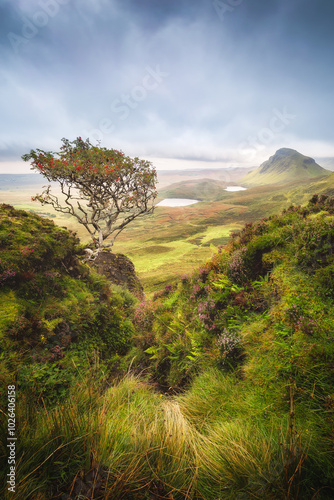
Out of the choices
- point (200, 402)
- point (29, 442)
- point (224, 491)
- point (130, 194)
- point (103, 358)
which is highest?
point (130, 194)

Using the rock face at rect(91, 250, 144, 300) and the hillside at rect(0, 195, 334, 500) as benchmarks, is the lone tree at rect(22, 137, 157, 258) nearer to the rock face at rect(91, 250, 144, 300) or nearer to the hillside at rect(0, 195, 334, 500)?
the rock face at rect(91, 250, 144, 300)

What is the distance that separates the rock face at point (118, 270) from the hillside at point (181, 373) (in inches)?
154

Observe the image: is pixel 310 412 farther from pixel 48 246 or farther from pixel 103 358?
pixel 48 246

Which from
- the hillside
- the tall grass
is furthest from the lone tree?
the tall grass

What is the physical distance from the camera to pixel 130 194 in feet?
43.5

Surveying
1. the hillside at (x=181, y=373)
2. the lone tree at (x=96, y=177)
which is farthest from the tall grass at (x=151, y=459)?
the lone tree at (x=96, y=177)

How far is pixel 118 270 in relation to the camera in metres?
13.2

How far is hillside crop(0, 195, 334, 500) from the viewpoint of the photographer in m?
1.86

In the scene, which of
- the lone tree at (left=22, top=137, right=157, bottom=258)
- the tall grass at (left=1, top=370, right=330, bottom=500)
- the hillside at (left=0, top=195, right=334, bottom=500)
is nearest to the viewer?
the tall grass at (left=1, top=370, right=330, bottom=500)

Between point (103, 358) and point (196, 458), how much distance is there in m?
4.78

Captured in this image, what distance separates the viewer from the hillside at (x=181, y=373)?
1.86 meters

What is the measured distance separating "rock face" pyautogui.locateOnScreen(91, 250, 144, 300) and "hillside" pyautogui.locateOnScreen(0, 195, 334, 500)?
3904 mm

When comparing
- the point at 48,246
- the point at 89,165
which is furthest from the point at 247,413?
the point at 89,165

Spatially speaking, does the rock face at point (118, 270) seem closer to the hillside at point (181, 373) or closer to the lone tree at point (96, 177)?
the lone tree at point (96, 177)
